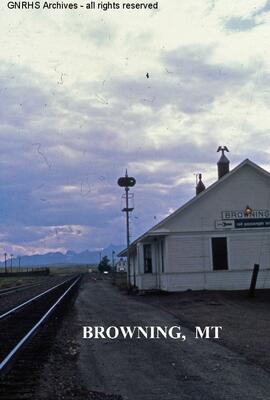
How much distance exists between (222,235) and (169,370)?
18.6 m

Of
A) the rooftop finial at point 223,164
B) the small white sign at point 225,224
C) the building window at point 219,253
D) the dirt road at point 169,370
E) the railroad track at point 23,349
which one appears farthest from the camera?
the rooftop finial at point 223,164

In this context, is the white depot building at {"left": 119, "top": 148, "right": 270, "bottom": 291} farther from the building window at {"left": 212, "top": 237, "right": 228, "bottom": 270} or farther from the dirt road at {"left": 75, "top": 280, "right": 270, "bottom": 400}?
the dirt road at {"left": 75, "top": 280, "right": 270, "bottom": 400}

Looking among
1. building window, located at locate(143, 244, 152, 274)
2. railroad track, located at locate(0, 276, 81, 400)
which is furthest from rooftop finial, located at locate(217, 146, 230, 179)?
railroad track, located at locate(0, 276, 81, 400)

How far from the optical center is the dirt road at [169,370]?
7824 millimetres

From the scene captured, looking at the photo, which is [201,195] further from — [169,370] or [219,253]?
[169,370]

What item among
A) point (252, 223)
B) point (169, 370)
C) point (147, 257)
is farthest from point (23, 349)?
point (147, 257)

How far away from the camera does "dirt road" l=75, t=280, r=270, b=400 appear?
7.82 meters

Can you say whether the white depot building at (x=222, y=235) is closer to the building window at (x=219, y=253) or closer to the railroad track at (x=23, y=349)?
the building window at (x=219, y=253)

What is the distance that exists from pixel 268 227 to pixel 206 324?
13.2m

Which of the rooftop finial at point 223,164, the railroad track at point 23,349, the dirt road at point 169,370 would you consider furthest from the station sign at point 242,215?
the dirt road at point 169,370

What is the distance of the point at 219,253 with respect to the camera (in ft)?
90.2

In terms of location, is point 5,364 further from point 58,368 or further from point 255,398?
point 255,398

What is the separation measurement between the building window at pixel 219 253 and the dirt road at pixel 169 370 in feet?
44.8

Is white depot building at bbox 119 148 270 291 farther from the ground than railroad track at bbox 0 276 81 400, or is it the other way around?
white depot building at bbox 119 148 270 291
